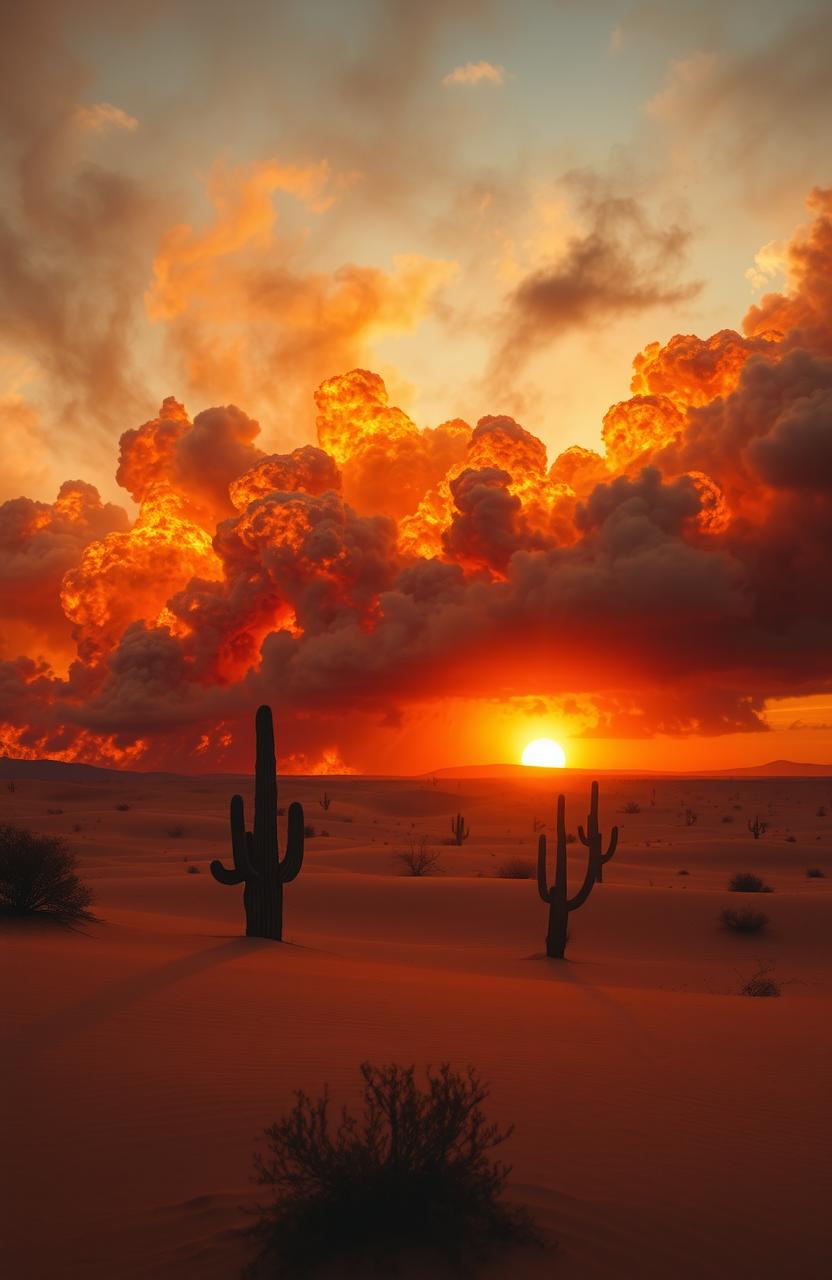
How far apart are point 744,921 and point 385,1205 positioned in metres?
19.2

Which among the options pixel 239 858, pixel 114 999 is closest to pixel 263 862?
pixel 239 858

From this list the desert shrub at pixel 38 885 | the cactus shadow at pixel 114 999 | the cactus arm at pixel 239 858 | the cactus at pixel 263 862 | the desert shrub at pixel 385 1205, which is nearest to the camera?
the desert shrub at pixel 385 1205

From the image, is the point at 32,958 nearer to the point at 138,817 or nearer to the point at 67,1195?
the point at 67,1195

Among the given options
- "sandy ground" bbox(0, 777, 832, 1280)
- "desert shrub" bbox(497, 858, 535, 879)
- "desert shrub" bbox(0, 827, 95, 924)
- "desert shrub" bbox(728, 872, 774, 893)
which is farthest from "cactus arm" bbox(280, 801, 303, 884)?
"desert shrub" bbox(728, 872, 774, 893)

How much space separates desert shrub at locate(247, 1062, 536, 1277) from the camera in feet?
14.3

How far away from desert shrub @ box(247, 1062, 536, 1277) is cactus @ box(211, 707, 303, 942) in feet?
36.1

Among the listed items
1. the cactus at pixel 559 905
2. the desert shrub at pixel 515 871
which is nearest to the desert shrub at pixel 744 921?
the cactus at pixel 559 905

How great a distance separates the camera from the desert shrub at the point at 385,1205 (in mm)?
4355

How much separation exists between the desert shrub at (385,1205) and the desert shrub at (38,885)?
11.6 metres

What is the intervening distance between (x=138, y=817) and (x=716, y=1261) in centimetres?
5137

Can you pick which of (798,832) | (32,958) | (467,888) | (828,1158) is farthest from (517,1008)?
(798,832)

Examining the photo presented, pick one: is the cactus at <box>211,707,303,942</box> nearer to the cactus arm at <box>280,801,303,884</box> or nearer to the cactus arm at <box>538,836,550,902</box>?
the cactus arm at <box>280,801,303,884</box>

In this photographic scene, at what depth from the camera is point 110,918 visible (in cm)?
1738

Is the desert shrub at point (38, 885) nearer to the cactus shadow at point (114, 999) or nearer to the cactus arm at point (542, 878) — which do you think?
the cactus shadow at point (114, 999)
